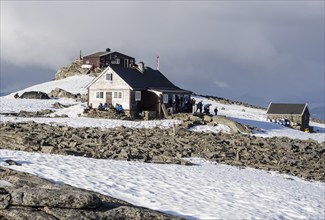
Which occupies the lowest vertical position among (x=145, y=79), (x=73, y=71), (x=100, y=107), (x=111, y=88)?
(x=100, y=107)

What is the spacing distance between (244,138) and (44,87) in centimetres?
6839

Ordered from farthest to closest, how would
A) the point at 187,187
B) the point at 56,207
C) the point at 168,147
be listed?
the point at 168,147 → the point at 187,187 → the point at 56,207

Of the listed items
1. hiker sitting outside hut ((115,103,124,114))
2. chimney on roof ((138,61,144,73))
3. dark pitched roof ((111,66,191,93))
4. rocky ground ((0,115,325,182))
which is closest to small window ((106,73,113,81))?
dark pitched roof ((111,66,191,93))

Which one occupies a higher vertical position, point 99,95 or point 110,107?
point 99,95

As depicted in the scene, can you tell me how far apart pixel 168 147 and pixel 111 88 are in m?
26.5

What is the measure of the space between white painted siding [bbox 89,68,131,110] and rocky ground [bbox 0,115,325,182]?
13918 mm

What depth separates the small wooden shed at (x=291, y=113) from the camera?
71.9 meters

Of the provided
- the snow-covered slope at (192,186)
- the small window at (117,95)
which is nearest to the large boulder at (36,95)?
the small window at (117,95)

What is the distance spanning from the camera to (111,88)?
184 feet

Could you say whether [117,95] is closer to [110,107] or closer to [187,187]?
[110,107]

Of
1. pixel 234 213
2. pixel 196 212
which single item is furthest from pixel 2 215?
pixel 234 213

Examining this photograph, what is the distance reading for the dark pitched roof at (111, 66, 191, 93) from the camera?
55469 mm

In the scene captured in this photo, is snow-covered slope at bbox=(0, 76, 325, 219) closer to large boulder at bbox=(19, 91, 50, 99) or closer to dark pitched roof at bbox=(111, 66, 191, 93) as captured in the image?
dark pitched roof at bbox=(111, 66, 191, 93)

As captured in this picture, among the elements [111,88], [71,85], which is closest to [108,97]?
[111,88]
